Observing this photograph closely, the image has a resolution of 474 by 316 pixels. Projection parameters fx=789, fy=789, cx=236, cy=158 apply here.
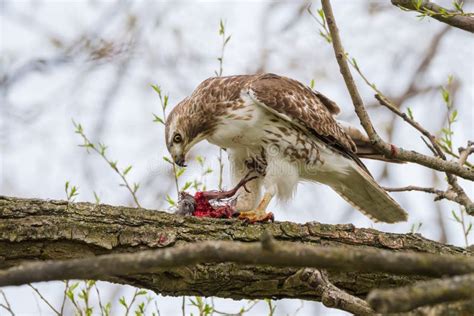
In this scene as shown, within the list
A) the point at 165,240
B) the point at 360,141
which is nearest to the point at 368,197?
the point at 360,141

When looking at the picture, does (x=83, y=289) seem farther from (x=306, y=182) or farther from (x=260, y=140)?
(x=306, y=182)

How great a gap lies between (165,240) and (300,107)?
1835 millimetres

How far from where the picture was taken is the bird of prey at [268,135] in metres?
5.40

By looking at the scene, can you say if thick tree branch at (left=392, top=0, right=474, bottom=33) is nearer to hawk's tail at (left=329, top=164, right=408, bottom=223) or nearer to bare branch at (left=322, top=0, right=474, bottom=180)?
bare branch at (left=322, top=0, right=474, bottom=180)

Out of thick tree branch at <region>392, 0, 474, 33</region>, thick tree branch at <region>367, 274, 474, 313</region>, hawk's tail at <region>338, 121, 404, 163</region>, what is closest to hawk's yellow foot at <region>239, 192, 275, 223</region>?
hawk's tail at <region>338, 121, 404, 163</region>

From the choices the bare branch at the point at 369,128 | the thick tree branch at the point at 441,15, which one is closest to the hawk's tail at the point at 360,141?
the bare branch at the point at 369,128

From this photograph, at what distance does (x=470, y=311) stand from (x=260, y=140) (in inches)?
115

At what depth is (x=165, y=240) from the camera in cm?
404

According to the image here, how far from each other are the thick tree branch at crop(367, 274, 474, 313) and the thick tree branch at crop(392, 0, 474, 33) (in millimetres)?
2151

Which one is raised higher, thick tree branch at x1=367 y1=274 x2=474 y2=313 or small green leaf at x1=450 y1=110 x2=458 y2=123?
small green leaf at x1=450 y1=110 x2=458 y2=123

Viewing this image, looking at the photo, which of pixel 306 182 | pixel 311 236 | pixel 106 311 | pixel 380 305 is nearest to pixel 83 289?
pixel 106 311

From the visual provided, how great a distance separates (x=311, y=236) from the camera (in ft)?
14.3

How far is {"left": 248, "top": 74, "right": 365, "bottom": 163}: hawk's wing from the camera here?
5.39 meters

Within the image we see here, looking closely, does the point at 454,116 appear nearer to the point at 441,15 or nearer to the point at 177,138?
the point at 441,15
